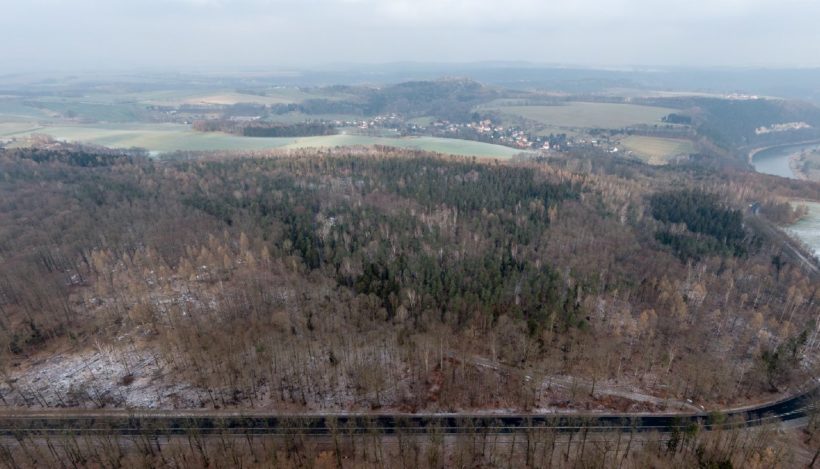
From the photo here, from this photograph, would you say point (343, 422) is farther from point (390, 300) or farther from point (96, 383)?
point (96, 383)

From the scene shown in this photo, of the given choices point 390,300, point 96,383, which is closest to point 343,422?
point 390,300

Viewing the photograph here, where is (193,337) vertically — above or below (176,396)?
above

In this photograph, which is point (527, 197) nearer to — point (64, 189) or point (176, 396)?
point (176, 396)

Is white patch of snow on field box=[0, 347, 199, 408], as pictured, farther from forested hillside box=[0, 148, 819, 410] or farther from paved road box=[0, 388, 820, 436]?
paved road box=[0, 388, 820, 436]

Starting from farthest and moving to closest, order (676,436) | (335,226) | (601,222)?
(601,222) < (335,226) < (676,436)

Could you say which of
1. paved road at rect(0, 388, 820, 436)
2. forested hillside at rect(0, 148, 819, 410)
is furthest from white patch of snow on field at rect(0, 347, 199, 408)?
paved road at rect(0, 388, 820, 436)

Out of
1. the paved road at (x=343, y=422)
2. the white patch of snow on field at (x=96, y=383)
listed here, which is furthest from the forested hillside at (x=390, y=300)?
the paved road at (x=343, y=422)

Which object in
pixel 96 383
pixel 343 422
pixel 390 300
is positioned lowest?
pixel 343 422

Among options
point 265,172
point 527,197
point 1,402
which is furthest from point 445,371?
Result: point 265,172
